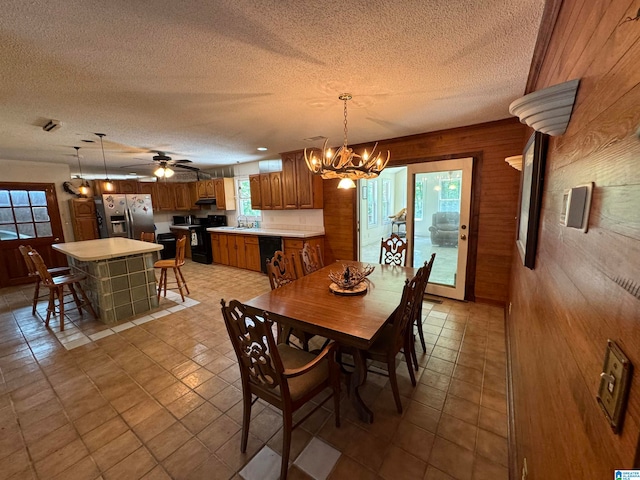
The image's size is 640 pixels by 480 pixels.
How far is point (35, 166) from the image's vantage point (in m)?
5.06

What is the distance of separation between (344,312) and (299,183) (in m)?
3.59

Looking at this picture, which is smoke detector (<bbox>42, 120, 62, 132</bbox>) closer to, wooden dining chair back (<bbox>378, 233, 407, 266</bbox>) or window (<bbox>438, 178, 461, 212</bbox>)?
wooden dining chair back (<bbox>378, 233, 407, 266</bbox>)

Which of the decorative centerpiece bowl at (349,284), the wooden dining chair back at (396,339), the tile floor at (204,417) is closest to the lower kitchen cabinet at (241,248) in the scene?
the tile floor at (204,417)

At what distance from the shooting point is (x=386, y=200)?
26.4 feet

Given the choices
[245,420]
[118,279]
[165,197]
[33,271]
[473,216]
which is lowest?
[245,420]

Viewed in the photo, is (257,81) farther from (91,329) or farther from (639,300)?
(91,329)

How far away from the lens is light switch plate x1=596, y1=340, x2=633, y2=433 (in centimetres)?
42

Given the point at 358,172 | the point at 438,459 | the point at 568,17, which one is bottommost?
the point at 438,459

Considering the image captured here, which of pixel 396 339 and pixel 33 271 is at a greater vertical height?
pixel 33 271

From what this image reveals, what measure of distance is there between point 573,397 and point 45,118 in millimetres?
4378

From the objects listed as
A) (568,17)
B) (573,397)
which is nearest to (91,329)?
(573,397)

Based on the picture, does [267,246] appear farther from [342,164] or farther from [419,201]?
[342,164]

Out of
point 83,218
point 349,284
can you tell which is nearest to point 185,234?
point 83,218

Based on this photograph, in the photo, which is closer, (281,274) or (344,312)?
(344,312)
